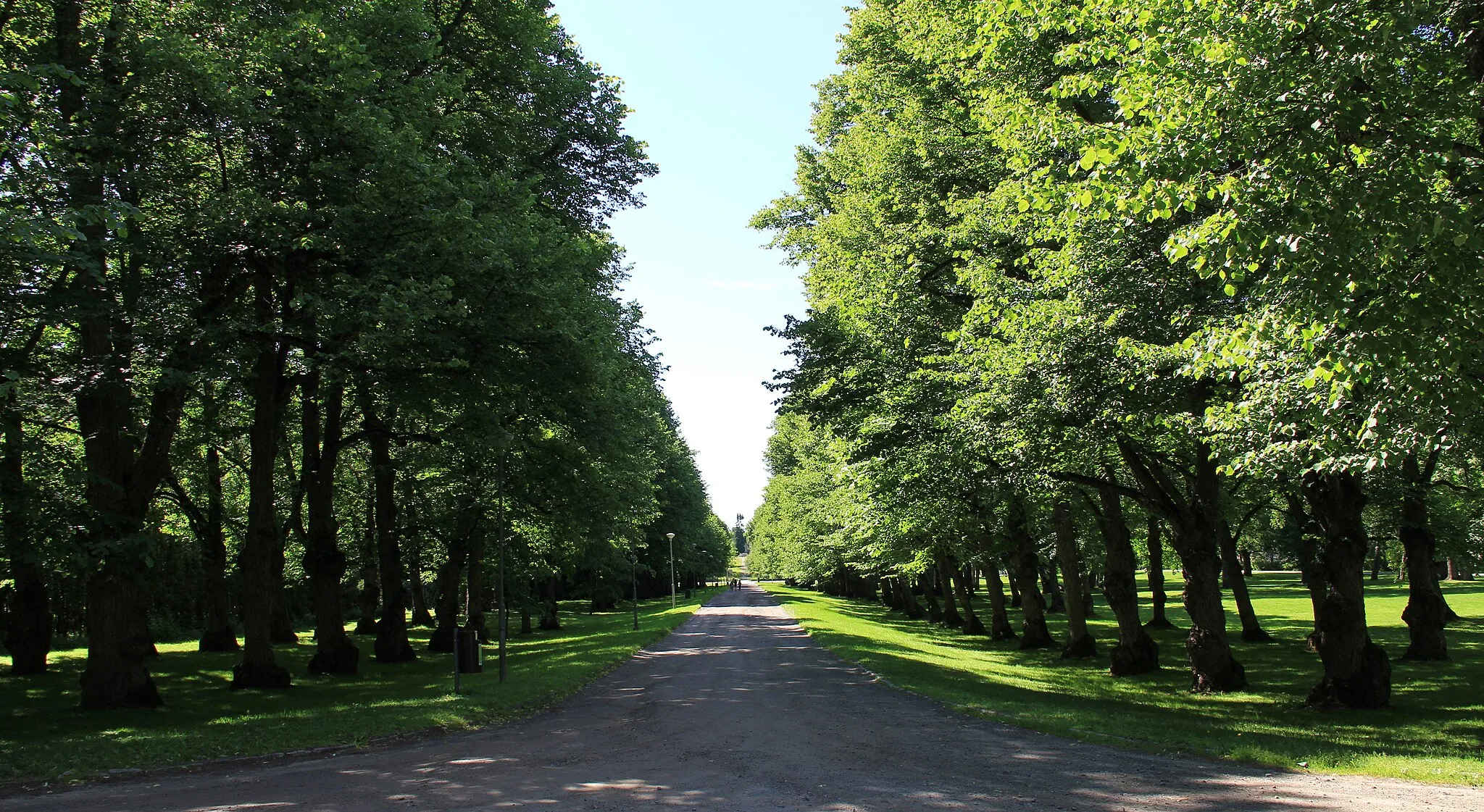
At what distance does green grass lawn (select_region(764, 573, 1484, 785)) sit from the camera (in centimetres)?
1010

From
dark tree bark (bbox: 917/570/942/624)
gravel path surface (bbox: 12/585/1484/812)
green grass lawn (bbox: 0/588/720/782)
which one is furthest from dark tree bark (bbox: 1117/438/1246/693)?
dark tree bark (bbox: 917/570/942/624)

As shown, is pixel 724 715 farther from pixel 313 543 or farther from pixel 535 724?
pixel 313 543

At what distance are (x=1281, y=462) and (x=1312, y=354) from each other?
2.77 m

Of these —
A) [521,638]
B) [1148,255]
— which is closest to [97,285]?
[1148,255]

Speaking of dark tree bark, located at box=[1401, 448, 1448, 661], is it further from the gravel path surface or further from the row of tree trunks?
the gravel path surface

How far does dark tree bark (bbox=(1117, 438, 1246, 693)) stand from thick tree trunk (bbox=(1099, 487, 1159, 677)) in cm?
272

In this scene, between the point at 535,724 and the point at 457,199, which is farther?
the point at 457,199

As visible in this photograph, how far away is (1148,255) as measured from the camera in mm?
13203

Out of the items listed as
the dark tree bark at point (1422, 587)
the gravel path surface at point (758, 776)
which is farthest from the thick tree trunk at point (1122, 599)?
the gravel path surface at point (758, 776)

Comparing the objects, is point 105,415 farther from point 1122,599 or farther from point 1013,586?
point 1013,586

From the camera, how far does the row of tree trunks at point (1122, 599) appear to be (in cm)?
2103

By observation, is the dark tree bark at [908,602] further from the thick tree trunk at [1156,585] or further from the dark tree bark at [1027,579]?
the dark tree bark at [1027,579]

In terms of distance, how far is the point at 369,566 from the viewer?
35.5 m

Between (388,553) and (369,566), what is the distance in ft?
36.8
